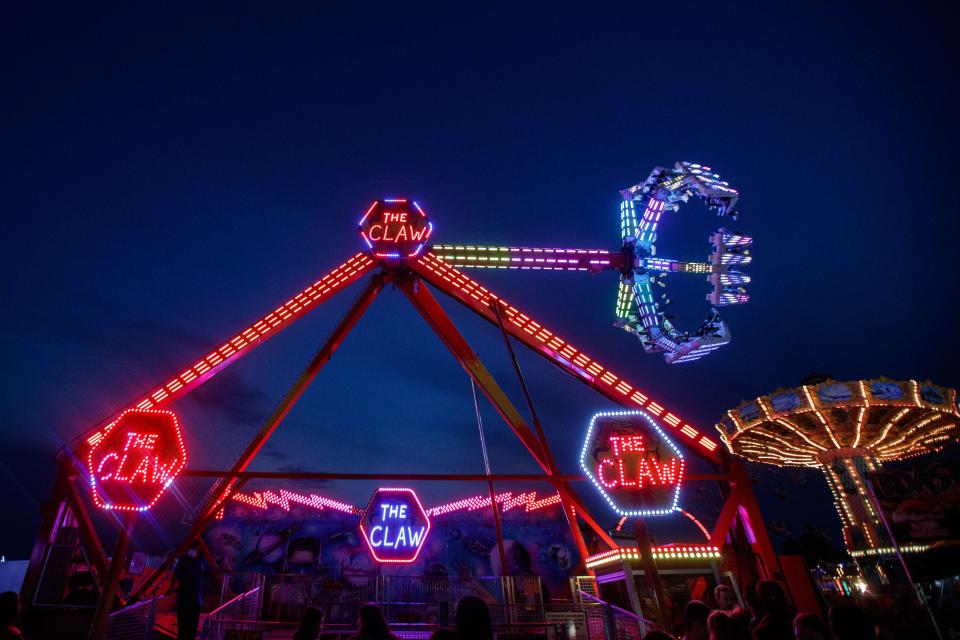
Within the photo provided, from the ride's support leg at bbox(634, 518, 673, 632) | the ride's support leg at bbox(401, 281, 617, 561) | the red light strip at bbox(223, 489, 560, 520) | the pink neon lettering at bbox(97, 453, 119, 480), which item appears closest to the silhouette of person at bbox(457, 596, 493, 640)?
the ride's support leg at bbox(634, 518, 673, 632)

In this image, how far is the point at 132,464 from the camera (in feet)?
36.8

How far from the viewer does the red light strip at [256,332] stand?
12.5 m

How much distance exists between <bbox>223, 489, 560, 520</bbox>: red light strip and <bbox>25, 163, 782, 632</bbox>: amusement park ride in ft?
49.3

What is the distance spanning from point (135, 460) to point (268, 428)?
10.3 feet

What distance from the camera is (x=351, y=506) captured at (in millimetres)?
30266

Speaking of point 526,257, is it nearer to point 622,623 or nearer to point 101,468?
point 622,623

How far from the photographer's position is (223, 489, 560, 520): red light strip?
92.6 ft

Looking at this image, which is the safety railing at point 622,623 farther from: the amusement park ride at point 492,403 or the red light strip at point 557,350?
the red light strip at point 557,350

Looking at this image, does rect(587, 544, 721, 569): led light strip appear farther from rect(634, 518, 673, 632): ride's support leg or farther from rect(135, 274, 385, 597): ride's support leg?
rect(135, 274, 385, 597): ride's support leg

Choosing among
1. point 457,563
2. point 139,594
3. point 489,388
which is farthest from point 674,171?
point 457,563

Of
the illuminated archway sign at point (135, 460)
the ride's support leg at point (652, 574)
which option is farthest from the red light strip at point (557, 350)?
the illuminated archway sign at point (135, 460)

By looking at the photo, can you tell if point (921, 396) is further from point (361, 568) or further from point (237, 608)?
point (361, 568)

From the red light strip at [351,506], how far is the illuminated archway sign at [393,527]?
17.4m

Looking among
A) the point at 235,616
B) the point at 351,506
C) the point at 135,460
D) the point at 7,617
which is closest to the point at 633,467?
the point at 235,616
